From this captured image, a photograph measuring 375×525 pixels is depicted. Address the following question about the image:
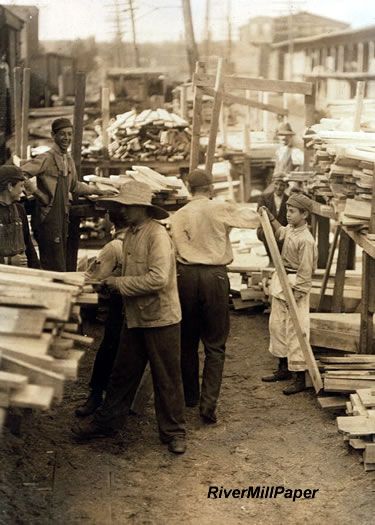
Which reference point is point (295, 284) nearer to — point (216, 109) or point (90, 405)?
point (90, 405)

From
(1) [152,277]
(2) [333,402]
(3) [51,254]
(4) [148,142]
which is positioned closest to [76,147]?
(3) [51,254]

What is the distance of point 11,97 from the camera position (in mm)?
18266

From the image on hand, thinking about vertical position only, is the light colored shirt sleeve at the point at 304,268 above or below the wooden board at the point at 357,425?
above

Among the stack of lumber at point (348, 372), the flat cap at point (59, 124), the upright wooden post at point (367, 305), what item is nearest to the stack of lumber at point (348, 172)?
the upright wooden post at point (367, 305)

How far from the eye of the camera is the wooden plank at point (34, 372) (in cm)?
469

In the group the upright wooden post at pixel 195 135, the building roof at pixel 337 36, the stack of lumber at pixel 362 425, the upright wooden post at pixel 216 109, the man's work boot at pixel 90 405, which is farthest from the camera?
the building roof at pixel 337 36

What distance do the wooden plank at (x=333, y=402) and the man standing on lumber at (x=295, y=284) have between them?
22.3 inches

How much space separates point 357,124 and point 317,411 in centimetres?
445

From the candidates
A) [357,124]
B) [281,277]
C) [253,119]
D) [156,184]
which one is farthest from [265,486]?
[253,119]

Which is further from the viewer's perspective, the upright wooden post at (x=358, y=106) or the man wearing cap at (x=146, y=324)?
the upright wooden post at (x=358, y=106)

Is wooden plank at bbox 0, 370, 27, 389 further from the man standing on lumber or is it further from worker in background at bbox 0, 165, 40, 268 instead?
the man standing on lumber

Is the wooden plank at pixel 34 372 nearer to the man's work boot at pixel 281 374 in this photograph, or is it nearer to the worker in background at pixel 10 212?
the worker in background at pixel 10 212

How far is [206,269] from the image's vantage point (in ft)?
25.7

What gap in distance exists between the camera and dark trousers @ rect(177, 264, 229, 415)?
7.82 metres
